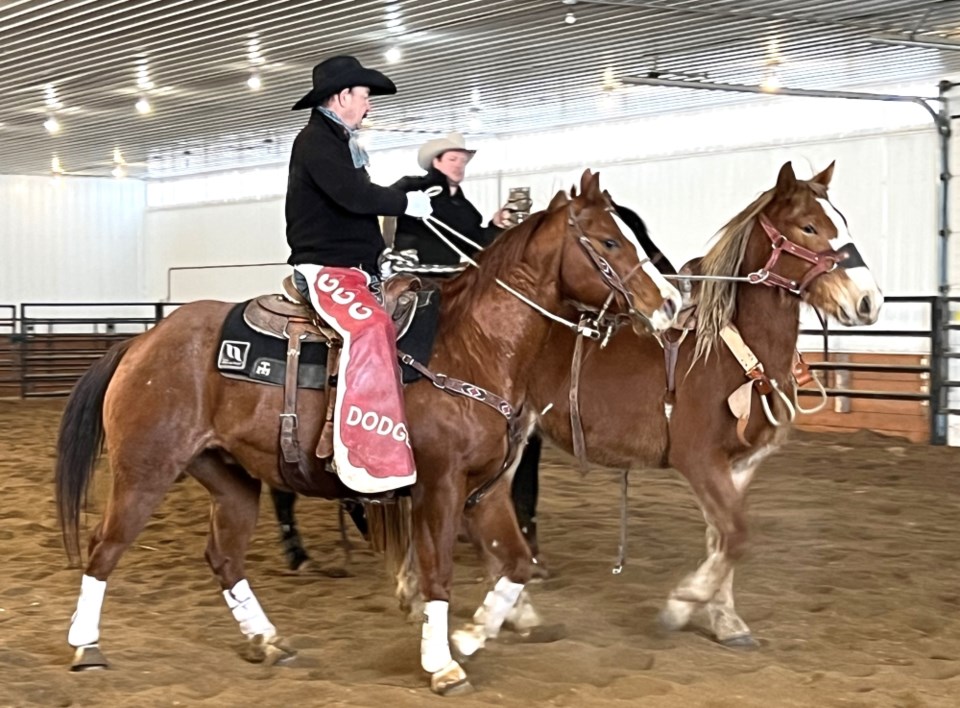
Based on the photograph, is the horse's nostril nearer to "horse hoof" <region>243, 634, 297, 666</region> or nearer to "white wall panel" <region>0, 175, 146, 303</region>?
"horse hoof" <region>243, 634, 297, 666</region>

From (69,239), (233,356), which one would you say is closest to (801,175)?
(233,356)

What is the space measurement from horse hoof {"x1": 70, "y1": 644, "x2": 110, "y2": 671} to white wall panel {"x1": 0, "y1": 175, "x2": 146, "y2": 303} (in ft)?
59.3

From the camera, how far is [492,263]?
3.87 m

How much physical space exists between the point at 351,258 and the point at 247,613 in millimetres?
1272

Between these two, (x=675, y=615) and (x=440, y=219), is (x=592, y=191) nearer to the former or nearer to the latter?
(x=440, y=219)

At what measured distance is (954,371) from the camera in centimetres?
1077

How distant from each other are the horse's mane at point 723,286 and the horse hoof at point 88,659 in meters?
2.28

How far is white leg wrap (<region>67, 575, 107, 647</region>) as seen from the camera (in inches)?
→ 150

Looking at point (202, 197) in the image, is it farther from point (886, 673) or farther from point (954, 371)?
point (886, 673)

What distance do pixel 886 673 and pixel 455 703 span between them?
4.62 feet

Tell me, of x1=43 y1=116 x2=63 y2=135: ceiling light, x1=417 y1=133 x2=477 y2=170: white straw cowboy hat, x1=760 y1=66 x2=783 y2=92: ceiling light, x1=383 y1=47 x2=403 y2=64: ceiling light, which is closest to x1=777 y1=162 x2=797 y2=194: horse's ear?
x1=417 y1=133 x2=477 y2=170: white straw cowboy hat

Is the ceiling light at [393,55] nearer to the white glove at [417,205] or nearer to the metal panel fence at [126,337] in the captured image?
the metal panel fence at [126,337]

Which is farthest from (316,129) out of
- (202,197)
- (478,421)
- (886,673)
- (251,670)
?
(202,197)

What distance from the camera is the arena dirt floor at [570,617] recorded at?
362cm
